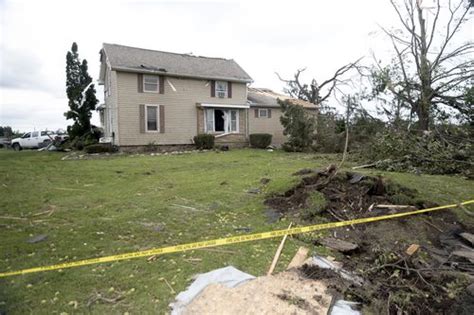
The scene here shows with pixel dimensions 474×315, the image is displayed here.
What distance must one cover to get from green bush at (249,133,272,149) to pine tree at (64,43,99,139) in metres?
11.0

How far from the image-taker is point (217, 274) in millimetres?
3311

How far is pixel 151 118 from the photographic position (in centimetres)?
1822

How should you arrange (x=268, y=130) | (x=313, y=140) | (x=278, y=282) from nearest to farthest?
(x=278, y=282)
(x=313, y=140)
(x=268, y=130)

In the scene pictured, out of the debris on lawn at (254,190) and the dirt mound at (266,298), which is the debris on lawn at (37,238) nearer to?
the dirt mound at (266,298)

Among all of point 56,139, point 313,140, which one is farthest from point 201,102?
point 56,139

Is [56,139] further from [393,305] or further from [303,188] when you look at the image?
[393,305]

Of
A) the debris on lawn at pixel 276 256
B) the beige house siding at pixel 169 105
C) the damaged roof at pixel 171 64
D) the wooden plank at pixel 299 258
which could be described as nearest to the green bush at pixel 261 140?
the beige house siding at pixel 169 105

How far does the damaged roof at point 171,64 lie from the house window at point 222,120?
218 centimetres

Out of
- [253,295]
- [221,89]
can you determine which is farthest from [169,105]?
[253,295]

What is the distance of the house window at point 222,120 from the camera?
20234 millimetres

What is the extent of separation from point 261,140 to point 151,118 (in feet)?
23.4

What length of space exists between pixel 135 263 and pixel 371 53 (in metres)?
21.4

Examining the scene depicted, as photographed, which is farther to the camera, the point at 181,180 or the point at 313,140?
the point at 313,140

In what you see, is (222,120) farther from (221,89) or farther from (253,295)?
(253,295)
